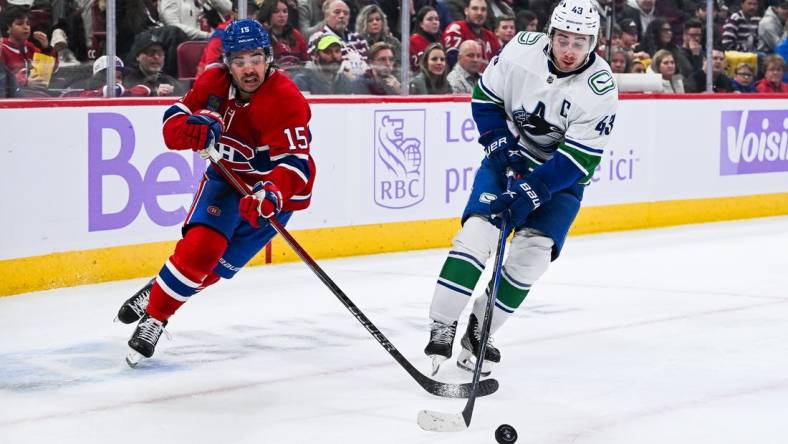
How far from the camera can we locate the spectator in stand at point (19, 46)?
214 inches

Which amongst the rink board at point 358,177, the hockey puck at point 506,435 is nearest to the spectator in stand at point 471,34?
the rink board at point 358,177

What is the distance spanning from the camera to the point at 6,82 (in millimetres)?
5441

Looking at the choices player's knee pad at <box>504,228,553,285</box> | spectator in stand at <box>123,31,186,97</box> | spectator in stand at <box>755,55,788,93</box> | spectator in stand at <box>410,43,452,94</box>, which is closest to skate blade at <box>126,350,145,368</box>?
player's knee pad at <box>504,228,553,285</box>

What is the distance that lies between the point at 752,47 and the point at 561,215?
19.0ft

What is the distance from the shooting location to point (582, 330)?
4.84 m

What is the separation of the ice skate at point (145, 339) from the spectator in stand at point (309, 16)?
113 inches

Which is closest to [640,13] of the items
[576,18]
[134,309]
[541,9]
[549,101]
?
[541,9]

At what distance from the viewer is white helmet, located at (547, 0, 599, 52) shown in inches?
149

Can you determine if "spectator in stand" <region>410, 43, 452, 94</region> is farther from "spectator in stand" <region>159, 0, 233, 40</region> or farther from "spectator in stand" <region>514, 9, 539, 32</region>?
"spectator in stand" <region>159, 0, 233, 40</region>

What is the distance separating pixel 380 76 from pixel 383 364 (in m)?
3.14

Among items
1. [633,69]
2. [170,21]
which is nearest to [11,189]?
[170,21]

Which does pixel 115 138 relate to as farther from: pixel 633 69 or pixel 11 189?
pixel 633 69

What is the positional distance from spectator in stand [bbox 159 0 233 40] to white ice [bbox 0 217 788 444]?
1.13 meters

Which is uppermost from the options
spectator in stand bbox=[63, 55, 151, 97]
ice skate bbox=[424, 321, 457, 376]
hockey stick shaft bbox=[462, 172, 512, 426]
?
spectator in stand bbox=[63, 55, 151, 97]
